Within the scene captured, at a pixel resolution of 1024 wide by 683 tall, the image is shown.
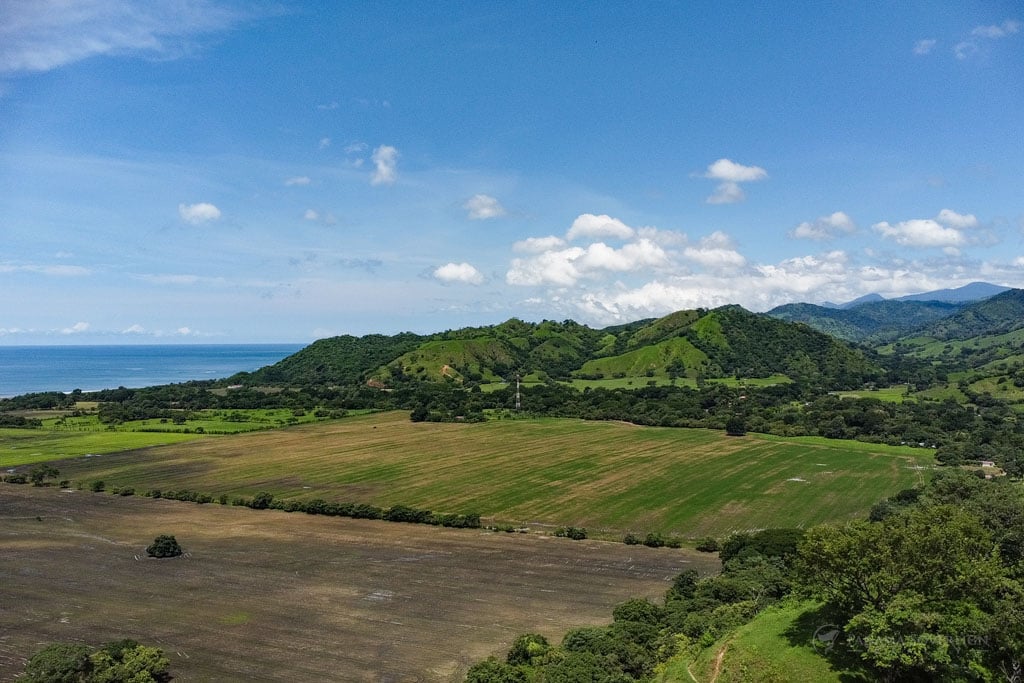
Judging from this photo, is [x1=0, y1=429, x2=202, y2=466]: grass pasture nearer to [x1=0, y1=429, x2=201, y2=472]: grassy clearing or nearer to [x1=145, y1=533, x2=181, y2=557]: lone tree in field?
[x1=0, y1=429, x2=201, y2=472]: grassy clearing

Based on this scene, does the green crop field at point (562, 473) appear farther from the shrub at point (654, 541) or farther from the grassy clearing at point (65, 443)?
the grassy clearing at point (65, 443)

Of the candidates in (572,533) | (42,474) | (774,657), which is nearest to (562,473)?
(572,533)

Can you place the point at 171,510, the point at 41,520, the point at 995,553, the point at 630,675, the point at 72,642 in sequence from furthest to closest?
the point at 171,510
the point at 41,520
the point at 72,642
the point at 630,675
the point at 995,553

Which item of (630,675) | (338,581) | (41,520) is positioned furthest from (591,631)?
(41,520)

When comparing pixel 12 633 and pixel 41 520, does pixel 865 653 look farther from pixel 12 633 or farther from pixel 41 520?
pixel 41 520

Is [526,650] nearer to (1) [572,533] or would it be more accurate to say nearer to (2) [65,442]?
(1) [572,533]
